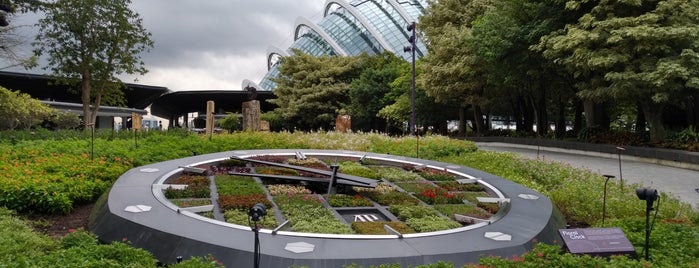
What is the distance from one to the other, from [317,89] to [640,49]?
88.9 feet

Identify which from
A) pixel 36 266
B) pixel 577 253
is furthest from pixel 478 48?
pixel 36 266

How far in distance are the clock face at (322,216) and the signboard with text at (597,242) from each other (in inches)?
16.8

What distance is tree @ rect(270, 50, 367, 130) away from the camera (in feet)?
135

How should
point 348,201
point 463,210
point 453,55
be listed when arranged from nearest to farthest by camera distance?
1. point 463,210
2. point 348,201
3. point 453,55

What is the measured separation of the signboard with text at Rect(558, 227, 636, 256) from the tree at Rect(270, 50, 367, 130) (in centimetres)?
3598

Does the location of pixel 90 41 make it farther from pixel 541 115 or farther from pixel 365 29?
pixel 365 29

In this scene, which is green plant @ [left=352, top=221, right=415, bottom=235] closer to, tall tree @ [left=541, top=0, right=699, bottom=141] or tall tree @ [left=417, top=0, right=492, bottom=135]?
tall tree @ [left=541, top=0, right=699, bottom=141]

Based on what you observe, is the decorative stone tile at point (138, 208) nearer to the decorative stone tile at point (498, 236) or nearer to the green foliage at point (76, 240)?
the green foliage at point (76, 240)

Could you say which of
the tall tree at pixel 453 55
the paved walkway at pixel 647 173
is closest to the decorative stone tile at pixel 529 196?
the paved walkway at pixel 647 173

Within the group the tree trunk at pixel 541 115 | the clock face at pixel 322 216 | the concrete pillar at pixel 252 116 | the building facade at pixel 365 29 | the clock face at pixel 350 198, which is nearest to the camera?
the clock face at pixel 322 216

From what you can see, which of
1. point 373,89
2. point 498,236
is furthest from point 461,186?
point 373,89

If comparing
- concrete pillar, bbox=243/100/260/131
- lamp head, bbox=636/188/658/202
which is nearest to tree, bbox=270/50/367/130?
concrete pillar, bbox=243/100/260/131

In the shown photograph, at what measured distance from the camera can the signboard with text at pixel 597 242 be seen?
464cm

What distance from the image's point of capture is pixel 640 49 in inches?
685
